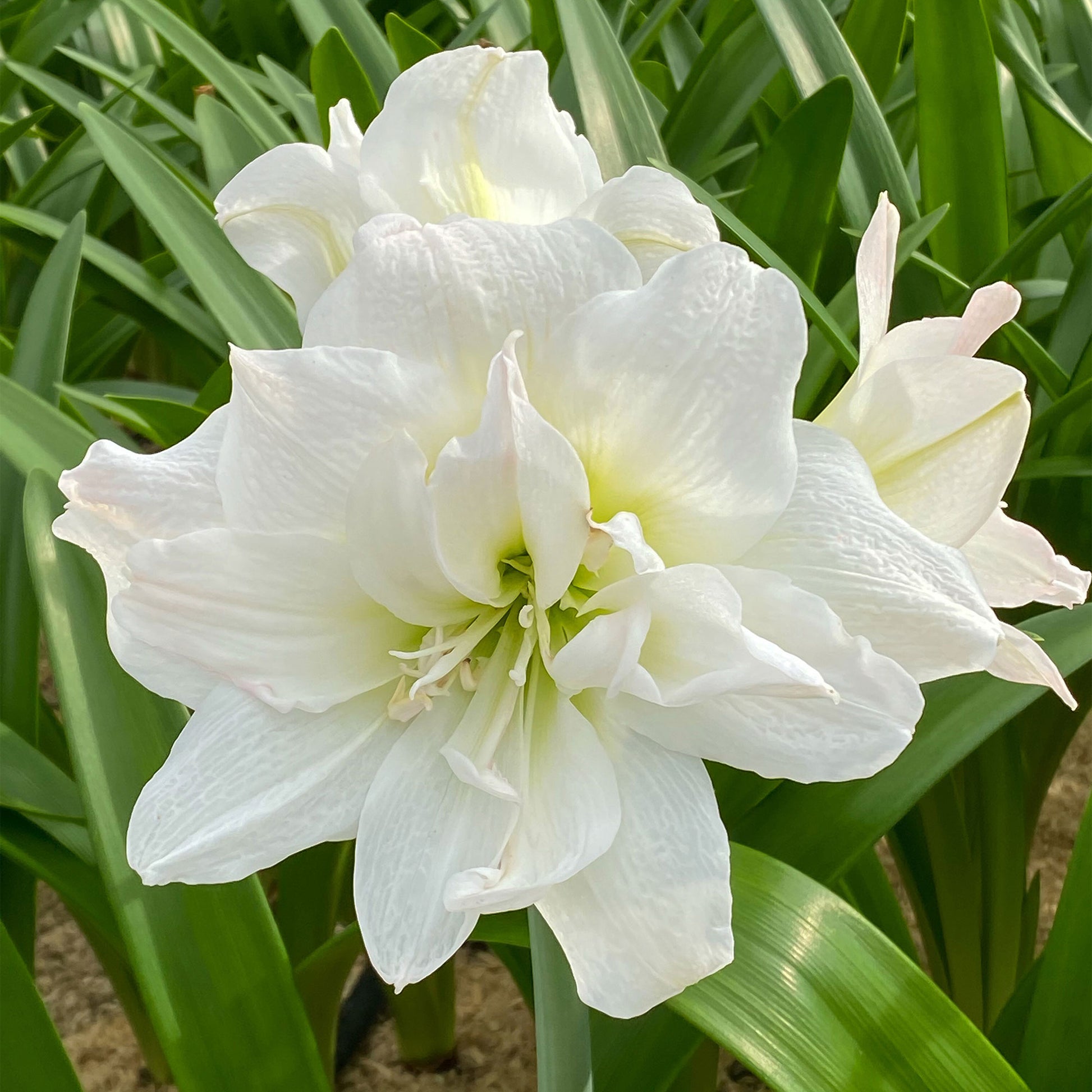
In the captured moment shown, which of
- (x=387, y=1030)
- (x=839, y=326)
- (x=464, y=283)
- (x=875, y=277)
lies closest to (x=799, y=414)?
(x=839, y=326)

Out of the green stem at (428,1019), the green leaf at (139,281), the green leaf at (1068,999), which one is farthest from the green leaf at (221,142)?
the green leaf at (1068,999)

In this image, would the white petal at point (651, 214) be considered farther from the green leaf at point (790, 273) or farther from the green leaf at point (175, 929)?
the green leaf at point (175, 929)

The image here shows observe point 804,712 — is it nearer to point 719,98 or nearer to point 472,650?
point 472,650

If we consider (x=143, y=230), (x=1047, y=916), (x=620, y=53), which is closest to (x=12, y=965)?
(x=620, y=53)

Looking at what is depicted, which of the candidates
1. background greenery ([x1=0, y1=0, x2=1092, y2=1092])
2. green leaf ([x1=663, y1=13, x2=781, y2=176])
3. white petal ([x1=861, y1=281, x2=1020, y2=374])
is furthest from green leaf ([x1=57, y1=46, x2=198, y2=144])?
white petal ([x1=861, y1=281, x2=1020, y2=374])

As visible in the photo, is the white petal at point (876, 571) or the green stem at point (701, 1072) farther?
the green stem at point (701, 1072)

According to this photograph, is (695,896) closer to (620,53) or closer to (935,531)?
(935,531)
